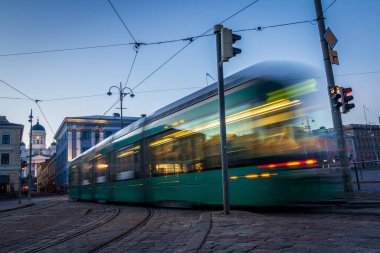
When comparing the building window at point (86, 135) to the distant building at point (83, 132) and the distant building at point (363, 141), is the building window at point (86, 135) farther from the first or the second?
the distant building at point (363, 141)

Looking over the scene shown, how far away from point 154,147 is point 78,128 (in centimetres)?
5276

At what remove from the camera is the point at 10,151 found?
4997cm

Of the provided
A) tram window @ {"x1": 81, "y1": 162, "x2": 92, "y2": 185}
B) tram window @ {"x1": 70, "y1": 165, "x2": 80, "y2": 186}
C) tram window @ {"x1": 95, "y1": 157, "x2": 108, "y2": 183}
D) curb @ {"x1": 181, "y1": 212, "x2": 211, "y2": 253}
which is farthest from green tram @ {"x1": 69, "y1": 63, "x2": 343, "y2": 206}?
tram window @ {"x1": 70, "y1": 165, "x2": 80, "y2": 186}

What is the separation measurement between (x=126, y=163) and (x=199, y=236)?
853cm

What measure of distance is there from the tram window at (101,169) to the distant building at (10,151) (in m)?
38.9

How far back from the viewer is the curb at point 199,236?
4.07 meters

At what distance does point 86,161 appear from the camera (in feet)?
61.5

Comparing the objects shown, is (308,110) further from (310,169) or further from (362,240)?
(362,240)

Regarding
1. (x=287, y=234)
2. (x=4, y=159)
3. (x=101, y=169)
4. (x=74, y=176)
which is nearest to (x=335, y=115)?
(x=287, y=234)

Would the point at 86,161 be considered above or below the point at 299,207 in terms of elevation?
above

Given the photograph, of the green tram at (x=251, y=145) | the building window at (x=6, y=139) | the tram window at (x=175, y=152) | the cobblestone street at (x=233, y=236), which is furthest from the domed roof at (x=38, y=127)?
the cobblestone street at (x=233, y=236)

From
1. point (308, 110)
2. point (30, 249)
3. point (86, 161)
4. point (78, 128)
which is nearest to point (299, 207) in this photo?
point (308, 110)

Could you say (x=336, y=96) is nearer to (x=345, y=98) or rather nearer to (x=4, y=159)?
(x=345, y=98)

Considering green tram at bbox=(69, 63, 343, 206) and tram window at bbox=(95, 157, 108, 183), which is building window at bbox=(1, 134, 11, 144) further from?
green tram at bbox=(69, 63, 343, 206)
